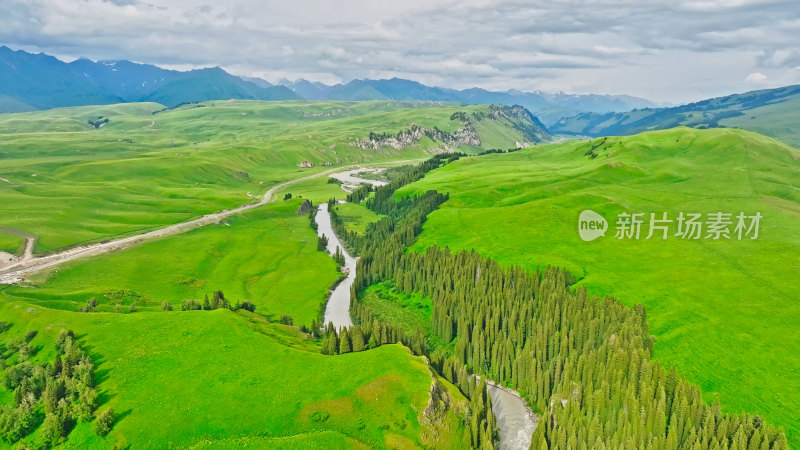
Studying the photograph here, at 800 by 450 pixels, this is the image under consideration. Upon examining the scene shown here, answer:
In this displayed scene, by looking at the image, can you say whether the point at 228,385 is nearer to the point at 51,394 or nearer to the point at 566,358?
the point at 51,394

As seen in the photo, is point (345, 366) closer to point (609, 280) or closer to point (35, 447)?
point (35, 447)

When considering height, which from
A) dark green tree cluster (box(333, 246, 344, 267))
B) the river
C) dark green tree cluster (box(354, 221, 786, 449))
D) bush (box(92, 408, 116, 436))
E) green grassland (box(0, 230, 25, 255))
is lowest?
the river

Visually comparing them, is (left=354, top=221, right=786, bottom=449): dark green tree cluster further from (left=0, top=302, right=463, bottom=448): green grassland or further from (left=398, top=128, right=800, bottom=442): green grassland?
(left=0, top=302, right=463, bottom=448): green grassland

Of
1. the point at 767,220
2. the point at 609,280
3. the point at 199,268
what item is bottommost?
the point at 199,268

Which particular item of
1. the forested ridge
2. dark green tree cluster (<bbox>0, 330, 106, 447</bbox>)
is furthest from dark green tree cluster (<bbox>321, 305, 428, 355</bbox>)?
dark green tree cluster (<bbox>0, 330, 106, 447</bbox>)

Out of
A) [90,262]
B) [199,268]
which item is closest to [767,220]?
[199,268]

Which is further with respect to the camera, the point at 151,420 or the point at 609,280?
the point at 609,280

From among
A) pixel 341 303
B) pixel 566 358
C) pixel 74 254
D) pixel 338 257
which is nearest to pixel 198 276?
pixel 74 254
